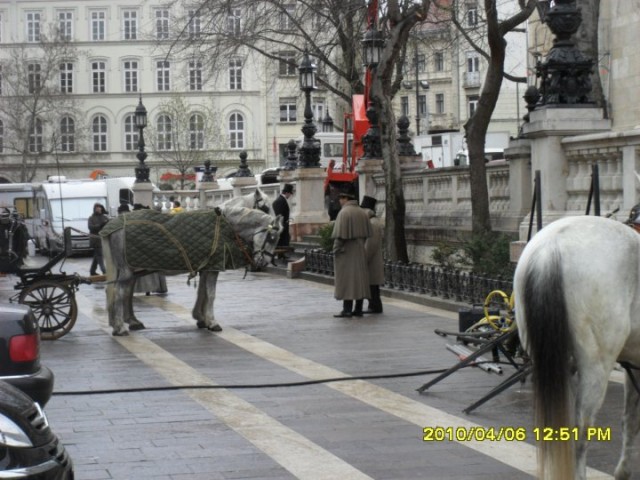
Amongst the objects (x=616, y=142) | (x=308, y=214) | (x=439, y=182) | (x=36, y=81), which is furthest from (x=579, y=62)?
(x=36, y=81)

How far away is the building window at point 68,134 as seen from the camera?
3615 inches

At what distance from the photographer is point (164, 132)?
9281 cm

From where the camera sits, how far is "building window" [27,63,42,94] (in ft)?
284

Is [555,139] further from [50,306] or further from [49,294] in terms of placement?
[49,294]

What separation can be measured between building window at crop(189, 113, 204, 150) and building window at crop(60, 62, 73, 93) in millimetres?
10484

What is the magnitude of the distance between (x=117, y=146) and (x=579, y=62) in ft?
268

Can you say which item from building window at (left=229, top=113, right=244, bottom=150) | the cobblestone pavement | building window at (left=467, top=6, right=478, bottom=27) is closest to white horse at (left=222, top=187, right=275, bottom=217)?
the cobblestone pavement

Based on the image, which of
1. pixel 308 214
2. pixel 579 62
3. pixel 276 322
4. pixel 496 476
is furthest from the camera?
pixel 308 214

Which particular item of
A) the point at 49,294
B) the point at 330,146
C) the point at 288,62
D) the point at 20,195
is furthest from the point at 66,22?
the point at 49,294

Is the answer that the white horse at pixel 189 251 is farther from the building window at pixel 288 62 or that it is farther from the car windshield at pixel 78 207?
the car windshield at pixel 78 207

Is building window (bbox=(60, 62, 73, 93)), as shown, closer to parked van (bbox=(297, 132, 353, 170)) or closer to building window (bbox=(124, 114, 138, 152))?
building window (bbox=(124, 114, 138, 152))

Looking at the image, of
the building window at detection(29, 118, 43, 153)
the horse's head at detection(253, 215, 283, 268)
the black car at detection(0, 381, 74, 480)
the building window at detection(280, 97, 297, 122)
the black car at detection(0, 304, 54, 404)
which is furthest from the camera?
the building window at detection(280, 97, 297, 122)

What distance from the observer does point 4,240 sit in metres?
19.0

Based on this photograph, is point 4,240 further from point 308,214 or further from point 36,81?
point 36,81
